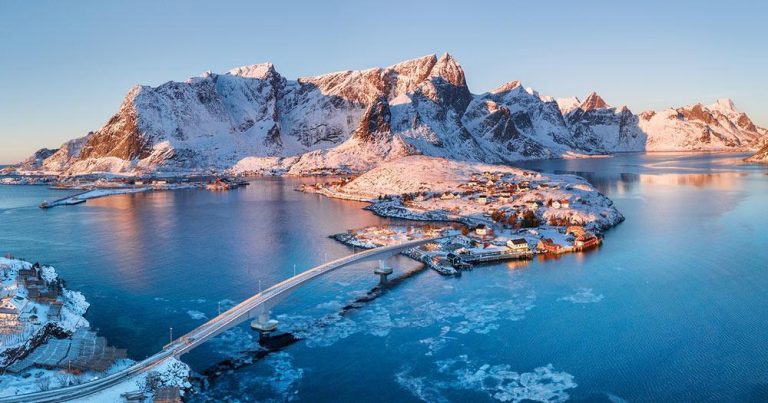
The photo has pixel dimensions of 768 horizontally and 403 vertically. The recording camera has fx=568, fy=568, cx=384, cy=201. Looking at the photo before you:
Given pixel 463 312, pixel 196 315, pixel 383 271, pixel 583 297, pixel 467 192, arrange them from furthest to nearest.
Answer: pixel 467 192 < pixel 383 271 < pixel 583 297 < pixel 463 312 < pixel 196 315

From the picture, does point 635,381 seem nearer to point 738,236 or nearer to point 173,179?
point 738,236

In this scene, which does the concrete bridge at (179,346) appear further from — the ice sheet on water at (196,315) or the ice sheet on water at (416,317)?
the ice sheet on water at (196,315)

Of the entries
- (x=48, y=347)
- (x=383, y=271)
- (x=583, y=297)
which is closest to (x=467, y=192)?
(x=383, y=271)

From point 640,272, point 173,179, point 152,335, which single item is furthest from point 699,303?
point 173,179

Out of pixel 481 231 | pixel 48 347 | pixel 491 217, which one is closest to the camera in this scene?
pixel 48 347

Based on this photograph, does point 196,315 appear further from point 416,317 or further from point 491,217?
point 491,217

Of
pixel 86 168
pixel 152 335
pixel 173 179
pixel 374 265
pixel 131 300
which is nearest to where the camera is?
pixel 152 335
